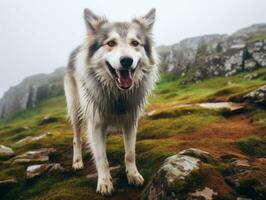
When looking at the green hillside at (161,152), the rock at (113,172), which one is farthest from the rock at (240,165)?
the rock at (113,172)

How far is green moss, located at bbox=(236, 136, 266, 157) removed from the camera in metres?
13.2

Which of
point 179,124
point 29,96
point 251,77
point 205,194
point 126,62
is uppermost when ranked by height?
point 126,62

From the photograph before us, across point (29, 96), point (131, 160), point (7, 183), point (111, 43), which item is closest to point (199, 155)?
point (131, 160)

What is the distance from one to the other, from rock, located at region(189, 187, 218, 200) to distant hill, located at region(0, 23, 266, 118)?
54580mm

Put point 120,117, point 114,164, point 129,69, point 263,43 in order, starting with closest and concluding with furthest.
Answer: point 129,69
point 120,117
point 114,164
point 263,43

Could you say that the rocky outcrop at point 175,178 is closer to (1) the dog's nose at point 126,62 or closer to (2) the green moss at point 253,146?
(1) the dog's nose at point 126,62

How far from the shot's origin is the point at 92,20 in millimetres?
10547

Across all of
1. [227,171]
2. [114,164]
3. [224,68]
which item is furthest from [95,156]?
[224,68]

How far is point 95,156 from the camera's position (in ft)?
34.1

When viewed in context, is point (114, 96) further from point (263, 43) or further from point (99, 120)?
point (263, 43)

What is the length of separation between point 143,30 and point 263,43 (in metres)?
59.1

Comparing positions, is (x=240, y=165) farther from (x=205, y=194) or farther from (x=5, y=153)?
(x=5, y=153)

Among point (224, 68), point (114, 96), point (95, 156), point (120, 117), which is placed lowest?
point (224, 68)

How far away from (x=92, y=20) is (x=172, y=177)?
5.15m
